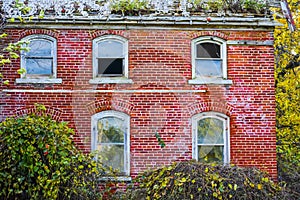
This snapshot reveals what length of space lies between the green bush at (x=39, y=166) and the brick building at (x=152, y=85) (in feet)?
5.31

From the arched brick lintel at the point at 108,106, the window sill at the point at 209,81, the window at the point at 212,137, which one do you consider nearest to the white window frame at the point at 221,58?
the window sill at the point at 209,81

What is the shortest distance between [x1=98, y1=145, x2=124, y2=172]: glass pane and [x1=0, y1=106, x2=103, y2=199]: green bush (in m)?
1.51

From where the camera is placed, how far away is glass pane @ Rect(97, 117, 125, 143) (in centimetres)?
1227


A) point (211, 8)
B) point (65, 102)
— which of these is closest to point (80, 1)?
point (65, 102)

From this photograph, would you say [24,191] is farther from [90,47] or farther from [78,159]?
[90,47]

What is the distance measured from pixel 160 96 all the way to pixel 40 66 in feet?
11.5

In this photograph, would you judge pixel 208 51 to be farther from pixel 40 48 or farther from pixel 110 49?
pixel 40 48

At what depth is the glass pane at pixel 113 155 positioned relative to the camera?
Answer: 40.1 ft

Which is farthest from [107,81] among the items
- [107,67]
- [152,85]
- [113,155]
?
[113,155]

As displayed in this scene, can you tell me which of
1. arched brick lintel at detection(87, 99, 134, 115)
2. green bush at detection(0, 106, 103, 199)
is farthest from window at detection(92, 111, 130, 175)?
green bush at detection(0, 106, 103, 199)

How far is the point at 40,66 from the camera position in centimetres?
1239

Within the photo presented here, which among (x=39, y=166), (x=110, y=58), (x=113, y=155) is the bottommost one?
(x=39, y=166)

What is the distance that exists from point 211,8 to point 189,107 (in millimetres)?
2955

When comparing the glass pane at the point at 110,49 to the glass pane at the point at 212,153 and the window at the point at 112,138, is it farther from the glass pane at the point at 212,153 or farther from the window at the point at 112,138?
the glass pane at the point at 212,153
